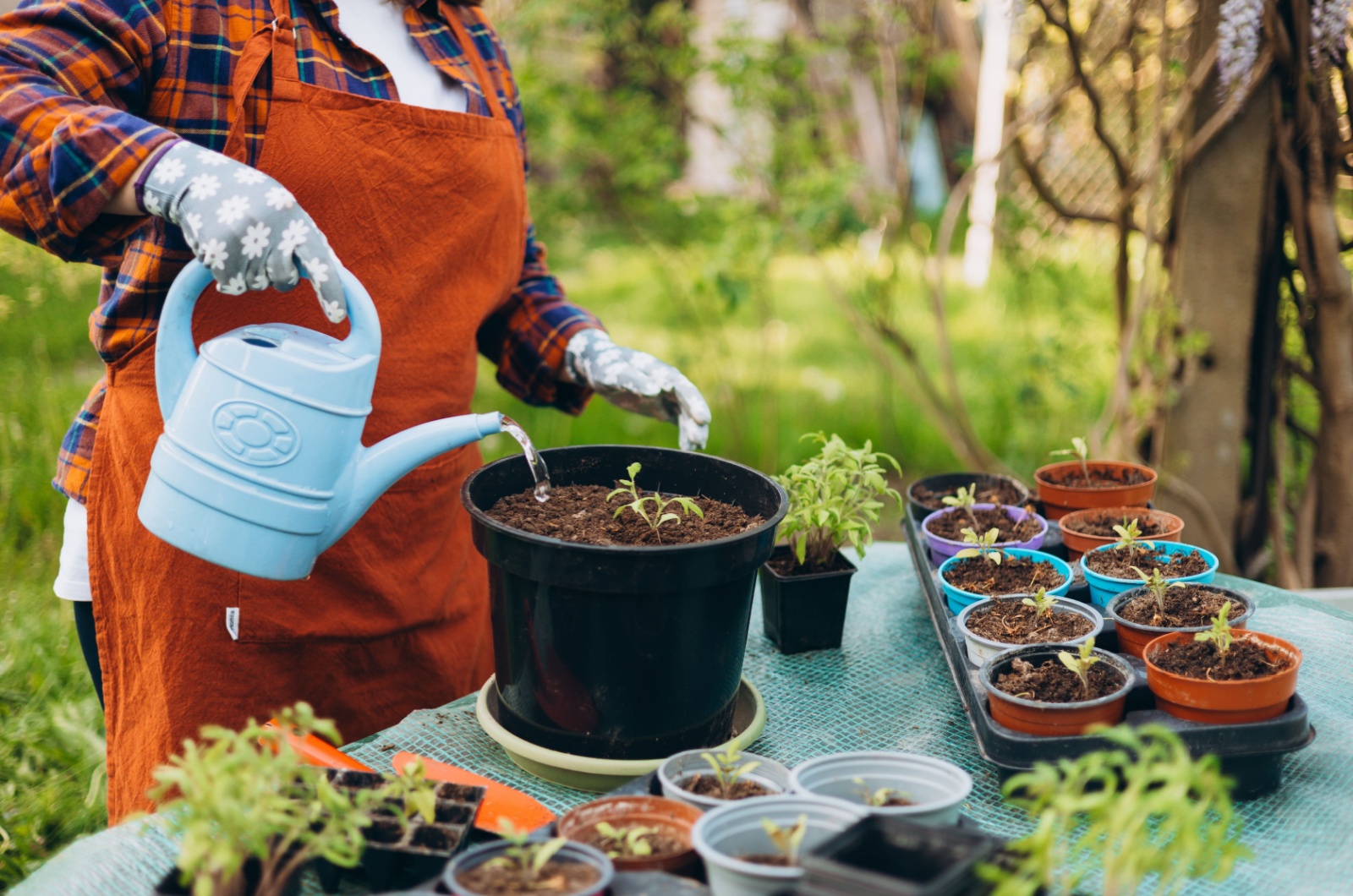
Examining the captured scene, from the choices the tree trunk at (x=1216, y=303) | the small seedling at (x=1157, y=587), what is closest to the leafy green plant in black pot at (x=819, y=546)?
the small seedling at (x=1157, y=587)

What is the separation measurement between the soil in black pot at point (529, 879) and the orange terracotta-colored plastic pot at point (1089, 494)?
1089 mm

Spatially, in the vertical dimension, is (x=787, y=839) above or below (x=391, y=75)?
below

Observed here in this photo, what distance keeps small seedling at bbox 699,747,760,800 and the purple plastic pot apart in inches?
22.9

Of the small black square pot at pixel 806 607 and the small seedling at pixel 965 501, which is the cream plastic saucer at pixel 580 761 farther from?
the small seedling at pixel 965 501

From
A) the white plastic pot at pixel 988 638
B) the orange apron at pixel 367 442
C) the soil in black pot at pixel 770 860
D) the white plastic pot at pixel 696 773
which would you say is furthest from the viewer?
the orange apron at pixel 367 442

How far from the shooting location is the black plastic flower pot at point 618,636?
1.01 m

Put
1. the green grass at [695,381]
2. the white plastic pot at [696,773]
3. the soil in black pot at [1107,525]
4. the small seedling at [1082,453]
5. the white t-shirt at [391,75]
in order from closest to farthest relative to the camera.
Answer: the white plastic pot at [696,773]
the white t-shirt at [391,75]
the soil in black pot at [1107,525]
the small seedling at [1082,453]
the green grass at [695,381]

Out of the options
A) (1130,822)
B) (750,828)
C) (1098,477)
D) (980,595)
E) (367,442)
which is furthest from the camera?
(1098,477)

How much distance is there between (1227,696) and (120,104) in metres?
1.32

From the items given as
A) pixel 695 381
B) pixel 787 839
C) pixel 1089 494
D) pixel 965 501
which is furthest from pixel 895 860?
pixel 695 381

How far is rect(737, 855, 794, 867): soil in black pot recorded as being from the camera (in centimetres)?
81

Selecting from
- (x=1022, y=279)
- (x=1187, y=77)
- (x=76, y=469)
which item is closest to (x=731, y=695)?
(x=76, y=469)

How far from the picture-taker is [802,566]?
1.45 meters

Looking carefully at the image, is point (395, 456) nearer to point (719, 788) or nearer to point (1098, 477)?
point (719, 788)
